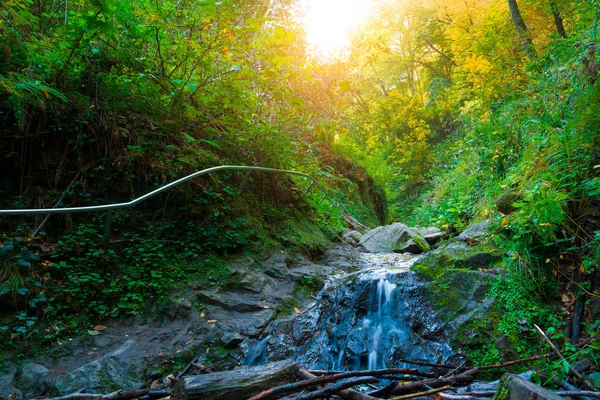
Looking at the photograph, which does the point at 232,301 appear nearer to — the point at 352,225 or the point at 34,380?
the point at 34,380

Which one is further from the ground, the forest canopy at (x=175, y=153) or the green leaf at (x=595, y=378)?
the forest canopy at (x=175, y=153)

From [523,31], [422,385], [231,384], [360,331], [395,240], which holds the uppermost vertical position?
[523,31]

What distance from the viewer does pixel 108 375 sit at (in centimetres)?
315

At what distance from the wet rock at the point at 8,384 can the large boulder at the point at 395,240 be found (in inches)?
256

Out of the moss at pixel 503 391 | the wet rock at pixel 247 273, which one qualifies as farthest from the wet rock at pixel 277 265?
the moss at pixel 503 391

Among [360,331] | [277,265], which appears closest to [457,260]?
[360,331]

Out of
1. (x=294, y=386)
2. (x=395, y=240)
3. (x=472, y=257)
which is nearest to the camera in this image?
(x=294, y=386)

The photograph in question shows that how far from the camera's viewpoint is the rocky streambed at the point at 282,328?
3230 millimetres

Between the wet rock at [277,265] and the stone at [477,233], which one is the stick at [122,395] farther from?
the stone at [477,233]

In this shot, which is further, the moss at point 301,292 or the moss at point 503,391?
the moss at point 301,292

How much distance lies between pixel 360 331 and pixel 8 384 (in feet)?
11.0

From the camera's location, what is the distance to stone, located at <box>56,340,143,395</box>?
9.89 ft

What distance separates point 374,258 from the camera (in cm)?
708

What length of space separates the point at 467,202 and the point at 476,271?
470 centimetres
